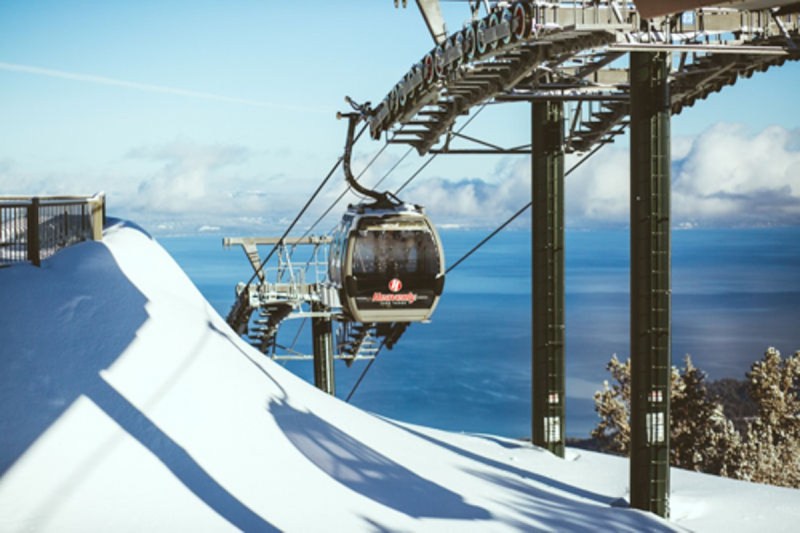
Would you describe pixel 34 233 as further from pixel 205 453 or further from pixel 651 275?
pixel 651 275

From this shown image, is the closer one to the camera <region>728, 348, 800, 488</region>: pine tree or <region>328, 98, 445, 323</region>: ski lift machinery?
<region>328, 98, 445, 323</region>: ski lift machinery

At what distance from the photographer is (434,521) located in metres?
13.7

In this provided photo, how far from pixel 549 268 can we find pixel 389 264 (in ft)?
16.6

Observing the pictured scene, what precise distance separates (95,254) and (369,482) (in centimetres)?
831

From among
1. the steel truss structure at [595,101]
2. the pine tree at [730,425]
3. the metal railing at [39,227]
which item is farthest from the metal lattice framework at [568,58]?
the pine tree at [730,425]

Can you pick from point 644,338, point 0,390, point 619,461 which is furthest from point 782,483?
point 0,390

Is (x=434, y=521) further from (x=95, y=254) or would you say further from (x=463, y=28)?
(x=95, y=254)

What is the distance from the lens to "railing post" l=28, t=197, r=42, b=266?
17.8m

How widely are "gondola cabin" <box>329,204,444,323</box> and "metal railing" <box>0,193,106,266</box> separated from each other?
538cm

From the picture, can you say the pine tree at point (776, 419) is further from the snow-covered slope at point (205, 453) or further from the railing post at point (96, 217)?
the railing post at point (96, 217)

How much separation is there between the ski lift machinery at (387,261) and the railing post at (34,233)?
5.27 metres

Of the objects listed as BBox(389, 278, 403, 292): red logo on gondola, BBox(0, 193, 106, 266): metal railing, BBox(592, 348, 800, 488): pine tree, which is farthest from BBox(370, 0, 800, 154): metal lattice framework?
BBox(592, 348, 800, 488): pine tree

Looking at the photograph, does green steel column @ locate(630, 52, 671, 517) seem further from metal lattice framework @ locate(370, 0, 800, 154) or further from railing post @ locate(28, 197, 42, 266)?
railing post @ locate(28, 197, 42, 266)

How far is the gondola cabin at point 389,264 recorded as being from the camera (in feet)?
58.4
